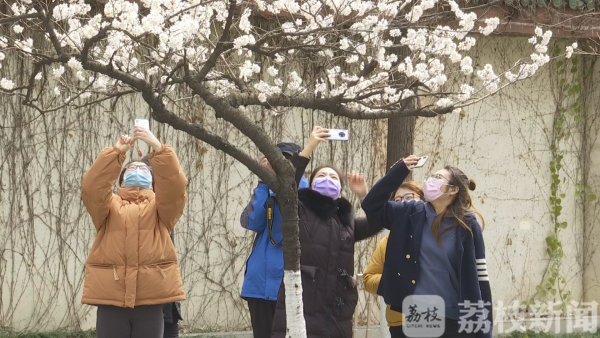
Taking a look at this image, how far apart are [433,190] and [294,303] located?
1.05 metres

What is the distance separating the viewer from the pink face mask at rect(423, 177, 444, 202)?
16.6 ft

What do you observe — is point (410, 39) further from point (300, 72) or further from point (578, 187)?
point (578, 187)

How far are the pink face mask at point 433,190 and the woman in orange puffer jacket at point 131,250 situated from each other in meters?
1.41

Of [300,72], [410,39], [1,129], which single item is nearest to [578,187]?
[300,72]

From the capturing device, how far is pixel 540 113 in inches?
365

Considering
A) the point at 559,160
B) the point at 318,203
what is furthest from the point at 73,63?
the point at 559,160

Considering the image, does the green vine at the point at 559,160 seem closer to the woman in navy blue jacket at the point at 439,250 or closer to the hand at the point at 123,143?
the woman in navy blue jacket at the point at 439,250

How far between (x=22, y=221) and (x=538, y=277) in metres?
5.21

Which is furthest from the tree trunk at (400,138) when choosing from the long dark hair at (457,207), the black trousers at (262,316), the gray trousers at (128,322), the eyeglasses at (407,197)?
the gray trousers at (128,322)

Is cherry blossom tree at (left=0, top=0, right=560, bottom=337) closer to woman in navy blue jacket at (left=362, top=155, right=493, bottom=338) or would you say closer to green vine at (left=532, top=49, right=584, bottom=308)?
woman in navy blue jacket at (left=362, top=155, right=493, bottom=338)

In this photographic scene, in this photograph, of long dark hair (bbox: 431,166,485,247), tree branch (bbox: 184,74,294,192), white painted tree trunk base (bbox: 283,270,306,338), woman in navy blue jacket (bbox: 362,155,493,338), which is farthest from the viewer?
long dark hair (bbox: 431,166,485,247)

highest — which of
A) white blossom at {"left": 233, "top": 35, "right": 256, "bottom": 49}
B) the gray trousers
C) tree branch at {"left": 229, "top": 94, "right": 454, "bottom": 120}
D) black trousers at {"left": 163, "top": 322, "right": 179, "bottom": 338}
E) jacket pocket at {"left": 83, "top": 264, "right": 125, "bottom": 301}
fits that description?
white blossom at {"left": 233, "top": 35, "right": 256, "bottom": 49}

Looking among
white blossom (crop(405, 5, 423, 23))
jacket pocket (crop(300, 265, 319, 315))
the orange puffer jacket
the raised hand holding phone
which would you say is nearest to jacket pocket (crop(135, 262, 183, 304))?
the orange puffer jacket

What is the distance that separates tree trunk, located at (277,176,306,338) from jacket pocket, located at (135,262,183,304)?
766 millimetres
